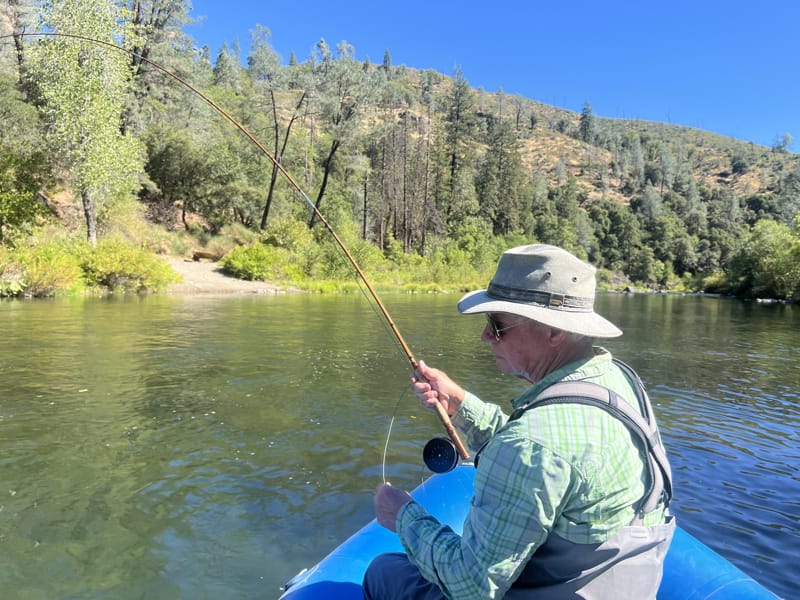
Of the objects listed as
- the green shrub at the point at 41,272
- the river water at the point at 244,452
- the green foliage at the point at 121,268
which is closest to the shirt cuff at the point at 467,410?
the river water at the point at 244,452

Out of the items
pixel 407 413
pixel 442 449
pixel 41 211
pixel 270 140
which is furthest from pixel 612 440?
pixel 270 140

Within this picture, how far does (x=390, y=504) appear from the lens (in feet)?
5.40

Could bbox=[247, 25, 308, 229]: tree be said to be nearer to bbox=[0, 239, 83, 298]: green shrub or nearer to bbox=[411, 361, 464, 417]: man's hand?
bbox=[0, 239, 83, 298]: green shrub

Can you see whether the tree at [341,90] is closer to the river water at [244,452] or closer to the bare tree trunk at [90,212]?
the bare tree trunk at [90,212]

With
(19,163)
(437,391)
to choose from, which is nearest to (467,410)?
(437,391)

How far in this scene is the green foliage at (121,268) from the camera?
19844mm

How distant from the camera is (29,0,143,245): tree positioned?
20688 millimetres

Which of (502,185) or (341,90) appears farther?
(502,185)

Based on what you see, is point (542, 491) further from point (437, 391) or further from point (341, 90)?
point (341, 90)

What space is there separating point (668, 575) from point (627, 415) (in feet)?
4.57

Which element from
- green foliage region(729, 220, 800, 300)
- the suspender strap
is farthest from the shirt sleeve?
green foliage region(729, 220, 800, 300)

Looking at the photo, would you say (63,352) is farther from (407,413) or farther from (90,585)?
(90,585)

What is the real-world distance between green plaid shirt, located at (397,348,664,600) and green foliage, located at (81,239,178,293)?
70.1ft

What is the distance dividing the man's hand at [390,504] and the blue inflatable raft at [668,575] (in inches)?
24.2
